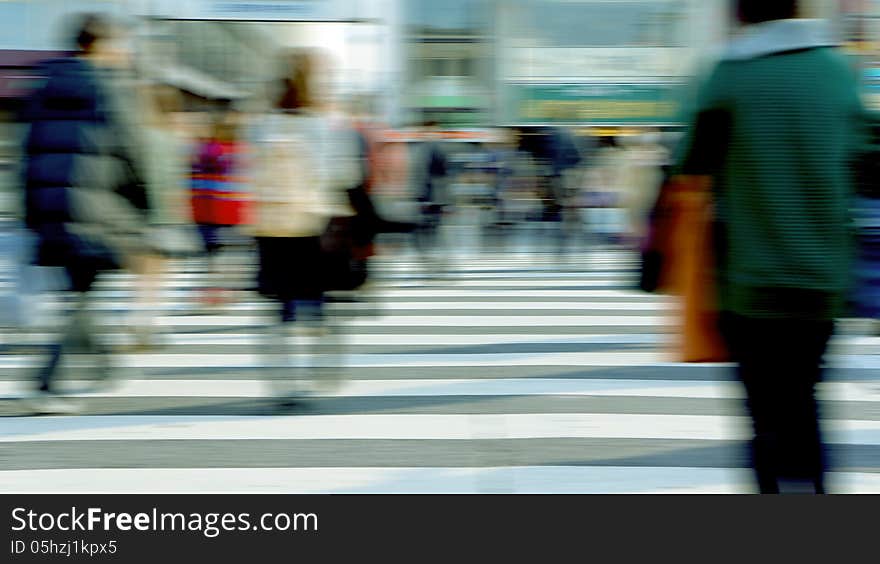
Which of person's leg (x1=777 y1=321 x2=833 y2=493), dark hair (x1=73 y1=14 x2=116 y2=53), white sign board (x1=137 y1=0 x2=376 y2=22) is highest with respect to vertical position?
white sign board (x1=137 y1=0 x2=376 y2=22)

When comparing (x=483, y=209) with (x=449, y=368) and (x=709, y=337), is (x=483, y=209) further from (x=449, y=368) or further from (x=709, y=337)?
(x=709, y=337)

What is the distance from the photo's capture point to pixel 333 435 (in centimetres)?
571

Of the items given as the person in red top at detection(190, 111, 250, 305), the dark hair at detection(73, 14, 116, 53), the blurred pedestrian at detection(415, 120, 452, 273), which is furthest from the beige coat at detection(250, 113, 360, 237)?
the blurred pedestrian at detection(415, 120, 452, 273)

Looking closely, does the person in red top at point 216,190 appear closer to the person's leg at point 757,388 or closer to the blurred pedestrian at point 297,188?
the blurred pedestrian at point 297,188

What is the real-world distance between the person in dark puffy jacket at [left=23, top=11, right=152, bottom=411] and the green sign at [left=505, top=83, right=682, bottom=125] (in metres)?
26.8

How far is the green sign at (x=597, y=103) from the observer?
32.4 m

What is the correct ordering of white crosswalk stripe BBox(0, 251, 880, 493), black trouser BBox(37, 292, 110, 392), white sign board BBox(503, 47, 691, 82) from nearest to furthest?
white crosswalk stripe BBox(0, 251, 880, 493) → black trouser BBox(37, 292, 110, 392) → white sign board BBox(503, 47, 691, 82)

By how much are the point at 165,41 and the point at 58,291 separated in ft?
86.8

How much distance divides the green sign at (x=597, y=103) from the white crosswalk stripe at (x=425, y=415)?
22.7 m

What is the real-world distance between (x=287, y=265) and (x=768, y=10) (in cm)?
304

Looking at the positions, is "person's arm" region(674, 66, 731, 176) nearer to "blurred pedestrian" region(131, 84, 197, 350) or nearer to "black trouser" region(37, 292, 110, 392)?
"black trouser" region(37, 292, 110, 392)

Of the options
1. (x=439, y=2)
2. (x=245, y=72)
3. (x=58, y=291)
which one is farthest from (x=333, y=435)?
(x=245, y=72)

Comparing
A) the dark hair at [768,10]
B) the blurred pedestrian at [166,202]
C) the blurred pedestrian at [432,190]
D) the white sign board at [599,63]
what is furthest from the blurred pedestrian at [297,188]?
the white sign board at [599,63]

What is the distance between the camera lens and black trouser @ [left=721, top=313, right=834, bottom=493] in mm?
3566
